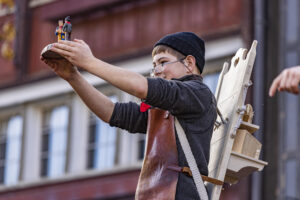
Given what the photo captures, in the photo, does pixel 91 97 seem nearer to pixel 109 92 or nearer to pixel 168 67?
pixel 168 67

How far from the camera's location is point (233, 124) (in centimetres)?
771

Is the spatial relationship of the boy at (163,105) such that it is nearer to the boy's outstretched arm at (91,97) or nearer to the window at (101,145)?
the boy's outstretched arm at (91,97)

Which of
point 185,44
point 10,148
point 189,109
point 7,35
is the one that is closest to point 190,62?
→ point 185,44

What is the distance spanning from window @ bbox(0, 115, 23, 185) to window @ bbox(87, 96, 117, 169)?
7.21 ft

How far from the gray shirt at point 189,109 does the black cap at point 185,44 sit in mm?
173

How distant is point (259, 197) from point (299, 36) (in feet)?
9.47

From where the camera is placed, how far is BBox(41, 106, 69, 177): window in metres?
25.9

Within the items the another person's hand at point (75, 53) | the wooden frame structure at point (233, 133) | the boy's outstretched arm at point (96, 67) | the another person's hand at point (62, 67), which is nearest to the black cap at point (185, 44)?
the wooden frame structure at point (233, 133)

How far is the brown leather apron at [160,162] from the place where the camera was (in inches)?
281

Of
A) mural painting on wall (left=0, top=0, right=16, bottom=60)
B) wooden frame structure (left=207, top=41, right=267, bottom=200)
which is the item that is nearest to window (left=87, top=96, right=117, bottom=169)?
mural painting on wall (left=0, top=0, right=16, bottom=60)

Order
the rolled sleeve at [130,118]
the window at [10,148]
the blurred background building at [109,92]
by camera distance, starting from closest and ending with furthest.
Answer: the rolled sleeve at [130,118], the blurred background building at [109,92], the window at [10,148]

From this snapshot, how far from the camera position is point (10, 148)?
27062 mm

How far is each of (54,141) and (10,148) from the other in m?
1.37

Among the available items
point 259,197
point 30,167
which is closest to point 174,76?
point 259,197
